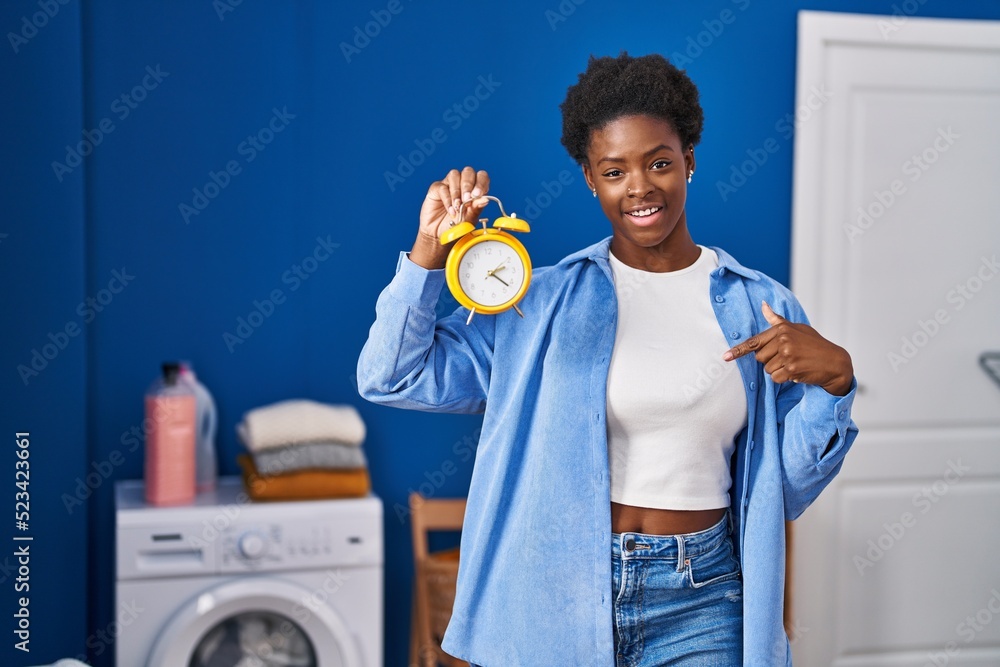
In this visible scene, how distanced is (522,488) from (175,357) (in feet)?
5.94

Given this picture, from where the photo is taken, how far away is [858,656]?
3.41 meters

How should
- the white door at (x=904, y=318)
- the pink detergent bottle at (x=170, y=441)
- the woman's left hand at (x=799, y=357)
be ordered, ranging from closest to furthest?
the woman's left hand at (x=799, y=357), the pink detergent bottle at (x=170, y=441), the white door at (x=904, y=318)

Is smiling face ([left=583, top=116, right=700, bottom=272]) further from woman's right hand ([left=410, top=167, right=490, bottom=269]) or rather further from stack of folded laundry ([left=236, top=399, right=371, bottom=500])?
stack of folded laundry ([left=236, top=399, right=371, bottom=500])

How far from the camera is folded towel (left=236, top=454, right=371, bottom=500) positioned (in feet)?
8.96

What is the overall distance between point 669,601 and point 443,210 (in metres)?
0.64

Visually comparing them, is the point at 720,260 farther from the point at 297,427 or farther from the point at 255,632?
the point at 255,632

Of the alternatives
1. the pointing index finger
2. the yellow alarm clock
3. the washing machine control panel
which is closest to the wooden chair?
the washing machine control panel

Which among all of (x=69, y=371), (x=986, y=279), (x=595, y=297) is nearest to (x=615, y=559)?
(x=595, y=297)

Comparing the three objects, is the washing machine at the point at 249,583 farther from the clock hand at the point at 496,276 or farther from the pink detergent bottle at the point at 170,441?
the clock hand at the point at 496,276

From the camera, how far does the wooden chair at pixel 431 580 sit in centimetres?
292

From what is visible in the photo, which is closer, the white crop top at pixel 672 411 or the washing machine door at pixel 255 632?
the white crop top at pixel 672 411

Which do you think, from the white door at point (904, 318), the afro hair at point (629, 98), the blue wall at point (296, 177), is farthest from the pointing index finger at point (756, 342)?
the white door at point (904, 318)

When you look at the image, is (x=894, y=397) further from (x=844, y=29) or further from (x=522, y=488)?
(x=522, y=488)

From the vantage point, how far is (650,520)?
150 centimetres
